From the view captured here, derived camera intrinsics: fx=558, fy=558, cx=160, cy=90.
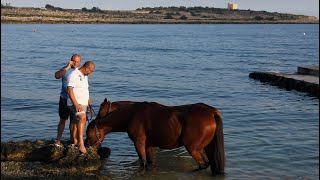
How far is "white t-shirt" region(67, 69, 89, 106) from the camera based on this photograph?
9836 millimetres

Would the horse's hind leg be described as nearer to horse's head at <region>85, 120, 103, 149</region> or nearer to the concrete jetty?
horse's head at <region>85, 120, 103, 149</region>

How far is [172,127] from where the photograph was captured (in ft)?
31.3

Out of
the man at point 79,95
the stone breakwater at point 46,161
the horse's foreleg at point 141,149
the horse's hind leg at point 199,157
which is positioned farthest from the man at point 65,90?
the horse's hind leg at point 199,157

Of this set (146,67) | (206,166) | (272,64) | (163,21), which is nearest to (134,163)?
(206,166)

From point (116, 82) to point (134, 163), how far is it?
17.7 m

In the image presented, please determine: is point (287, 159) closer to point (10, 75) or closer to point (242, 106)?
point (242, 106)

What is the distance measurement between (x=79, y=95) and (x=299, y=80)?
18.4m

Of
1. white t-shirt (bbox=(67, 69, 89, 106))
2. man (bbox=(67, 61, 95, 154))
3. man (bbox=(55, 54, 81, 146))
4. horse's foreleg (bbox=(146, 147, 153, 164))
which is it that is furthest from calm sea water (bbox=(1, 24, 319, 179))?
white t-shirt (bbox=(67, 69, 89, 106))

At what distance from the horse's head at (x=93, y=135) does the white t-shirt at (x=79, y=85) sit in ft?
1.44

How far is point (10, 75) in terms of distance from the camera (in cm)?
3131

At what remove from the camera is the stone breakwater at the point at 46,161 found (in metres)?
9.73

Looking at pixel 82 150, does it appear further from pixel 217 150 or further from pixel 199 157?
pixel 217 150

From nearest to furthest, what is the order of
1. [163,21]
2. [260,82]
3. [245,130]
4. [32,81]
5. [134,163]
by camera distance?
[134,163] → [245,130] → [32,81] → [260,82] → [163,21]

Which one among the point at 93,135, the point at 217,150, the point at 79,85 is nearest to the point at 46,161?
the point at 93,135
